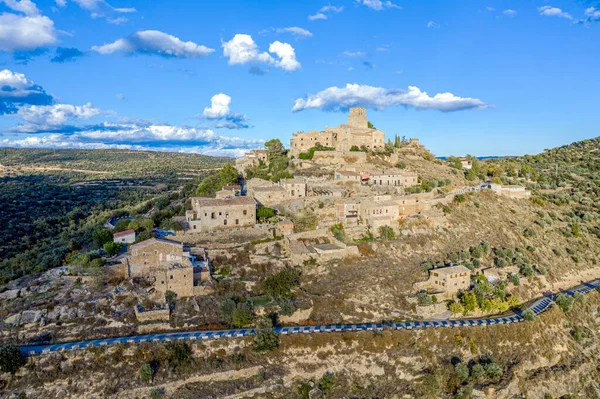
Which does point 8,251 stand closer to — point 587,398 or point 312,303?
Result: point 312,303

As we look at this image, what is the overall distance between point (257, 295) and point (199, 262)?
5422 mm

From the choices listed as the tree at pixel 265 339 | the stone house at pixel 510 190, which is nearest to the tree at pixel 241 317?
the tree at pixel 265 339

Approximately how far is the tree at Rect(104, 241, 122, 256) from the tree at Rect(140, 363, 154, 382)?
12.6m

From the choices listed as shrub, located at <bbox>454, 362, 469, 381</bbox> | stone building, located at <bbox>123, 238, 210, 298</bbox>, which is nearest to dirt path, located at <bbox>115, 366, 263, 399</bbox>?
stone building, located at <bbox>123, 238, 210, 298</bbox>

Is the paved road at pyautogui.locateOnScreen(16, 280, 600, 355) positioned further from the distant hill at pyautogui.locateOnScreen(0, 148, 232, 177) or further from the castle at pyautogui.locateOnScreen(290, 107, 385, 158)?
the distant hill at pyautogui.locateOnScreen(0, 148, 232, 177)

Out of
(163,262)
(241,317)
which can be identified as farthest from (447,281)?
(163,262)

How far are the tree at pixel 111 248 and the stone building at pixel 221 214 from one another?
614cm

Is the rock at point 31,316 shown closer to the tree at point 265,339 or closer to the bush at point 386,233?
the tree at point 265,339

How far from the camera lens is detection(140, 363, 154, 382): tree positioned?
2384 cm

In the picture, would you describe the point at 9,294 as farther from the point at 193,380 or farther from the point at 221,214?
the point at 221,214

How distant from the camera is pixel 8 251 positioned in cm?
4344

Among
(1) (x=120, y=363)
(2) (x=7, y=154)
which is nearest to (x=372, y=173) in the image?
(1) (x=120, y=363)

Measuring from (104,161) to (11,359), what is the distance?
105288 millimetres

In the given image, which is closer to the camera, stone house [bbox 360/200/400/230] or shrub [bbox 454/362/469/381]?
shrub [bbox 454/362/469/381]
